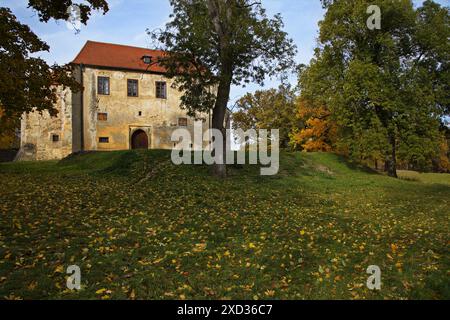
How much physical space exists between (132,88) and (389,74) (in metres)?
21.7

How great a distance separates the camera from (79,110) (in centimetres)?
3075

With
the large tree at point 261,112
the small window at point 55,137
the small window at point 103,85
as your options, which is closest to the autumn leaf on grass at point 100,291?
the small window at point 103,85

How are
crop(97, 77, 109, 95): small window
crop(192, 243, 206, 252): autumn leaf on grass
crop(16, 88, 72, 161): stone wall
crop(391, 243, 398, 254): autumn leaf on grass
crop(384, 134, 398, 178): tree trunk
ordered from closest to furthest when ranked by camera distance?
1. crop(192, 243, 206, 252): autumn leaf on grass
2. crop(391, 243, 398, 254): autumn leaf on grass
3. crop(384, 134, 398, 178): tree trunk
4. crop(97, 77, 109, 95): small window
5. crop(16, 88, 72, 161): stone wall

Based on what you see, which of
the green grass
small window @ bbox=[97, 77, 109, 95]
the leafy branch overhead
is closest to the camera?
the green grass

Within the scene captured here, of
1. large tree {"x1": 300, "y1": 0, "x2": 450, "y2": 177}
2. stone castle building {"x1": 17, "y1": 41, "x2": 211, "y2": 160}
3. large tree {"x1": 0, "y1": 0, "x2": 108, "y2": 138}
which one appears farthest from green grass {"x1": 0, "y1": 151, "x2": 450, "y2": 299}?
stone castle building {"x1": 17, "y1": 41, "x2": 211, "y2": 160}

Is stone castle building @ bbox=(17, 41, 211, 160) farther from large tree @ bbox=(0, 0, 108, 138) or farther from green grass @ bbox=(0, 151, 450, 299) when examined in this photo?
large tree @ bbox=(0, 0, 108, 138)

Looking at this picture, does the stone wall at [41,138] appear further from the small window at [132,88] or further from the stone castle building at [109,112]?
the small window at [132,88]

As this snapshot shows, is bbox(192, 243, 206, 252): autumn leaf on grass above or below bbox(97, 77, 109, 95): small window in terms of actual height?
below

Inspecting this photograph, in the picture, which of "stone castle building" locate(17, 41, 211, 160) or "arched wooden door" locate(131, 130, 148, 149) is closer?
"stone castle building" locate(17, 41, 211, 160)

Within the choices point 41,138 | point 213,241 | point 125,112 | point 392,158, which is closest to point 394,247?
point 213,241

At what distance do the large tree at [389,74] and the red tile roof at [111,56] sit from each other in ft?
51.4

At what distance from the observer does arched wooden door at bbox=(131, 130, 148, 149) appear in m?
32.5

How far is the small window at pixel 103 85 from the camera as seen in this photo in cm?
3111

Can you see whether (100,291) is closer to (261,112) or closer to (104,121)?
(104,121)
